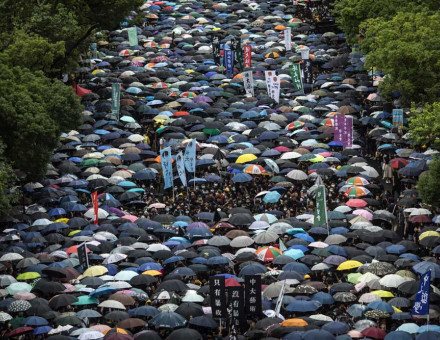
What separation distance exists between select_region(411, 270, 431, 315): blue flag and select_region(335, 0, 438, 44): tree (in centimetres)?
2413

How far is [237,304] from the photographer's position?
100ft

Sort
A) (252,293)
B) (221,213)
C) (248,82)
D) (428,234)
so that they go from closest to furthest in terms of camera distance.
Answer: (252,293), (428,234), (221,213), (248,82)

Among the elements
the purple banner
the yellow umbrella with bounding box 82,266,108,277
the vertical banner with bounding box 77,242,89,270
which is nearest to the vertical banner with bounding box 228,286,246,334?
the yellow umbrella with bounding box 82,266,108,277

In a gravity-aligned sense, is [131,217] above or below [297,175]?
below

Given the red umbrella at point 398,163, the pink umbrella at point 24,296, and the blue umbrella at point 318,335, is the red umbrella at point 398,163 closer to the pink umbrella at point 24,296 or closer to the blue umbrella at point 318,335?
the blue umbrella at point 318,335

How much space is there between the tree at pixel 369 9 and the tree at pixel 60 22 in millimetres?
11393

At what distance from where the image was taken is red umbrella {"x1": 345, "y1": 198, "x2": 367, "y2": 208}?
132 ft

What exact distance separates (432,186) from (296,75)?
1941 cm

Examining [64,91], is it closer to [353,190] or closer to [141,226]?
[141,226]

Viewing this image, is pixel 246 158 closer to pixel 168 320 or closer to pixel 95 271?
pixel 95 271

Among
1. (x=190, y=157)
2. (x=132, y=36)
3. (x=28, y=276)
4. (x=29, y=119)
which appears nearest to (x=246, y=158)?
(x=190, y=157)

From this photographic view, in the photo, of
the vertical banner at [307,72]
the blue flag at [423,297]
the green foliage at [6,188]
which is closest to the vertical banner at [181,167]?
the green foliage at [6,188]

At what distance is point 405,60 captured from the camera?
45.4m

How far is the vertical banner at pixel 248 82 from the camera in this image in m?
54.4
